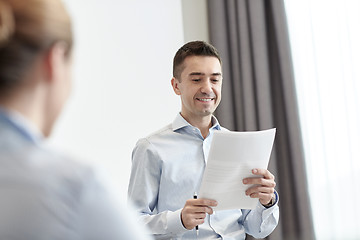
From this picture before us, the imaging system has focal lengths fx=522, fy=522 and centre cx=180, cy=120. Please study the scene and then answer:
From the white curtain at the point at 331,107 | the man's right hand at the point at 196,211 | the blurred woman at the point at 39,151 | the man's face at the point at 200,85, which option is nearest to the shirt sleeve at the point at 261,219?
the man's right hand at the point at 196,211

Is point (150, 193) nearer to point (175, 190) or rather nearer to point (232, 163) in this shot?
point (175, 190)

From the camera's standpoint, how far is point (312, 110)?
3.51m

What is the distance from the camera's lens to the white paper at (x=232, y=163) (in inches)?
75.5

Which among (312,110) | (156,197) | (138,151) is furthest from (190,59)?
(312,110)

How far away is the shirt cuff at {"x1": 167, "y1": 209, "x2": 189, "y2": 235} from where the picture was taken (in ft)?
6.70

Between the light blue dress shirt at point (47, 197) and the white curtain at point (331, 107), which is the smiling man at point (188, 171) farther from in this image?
the light blue dress shirt at point (47, 197)

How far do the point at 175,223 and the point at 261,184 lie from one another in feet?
1.21

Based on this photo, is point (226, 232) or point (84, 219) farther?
point (226, 232)

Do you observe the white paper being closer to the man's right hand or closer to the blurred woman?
the man's right hand

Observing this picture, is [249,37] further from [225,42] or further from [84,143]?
[84,143]

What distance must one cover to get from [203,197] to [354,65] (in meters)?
1.83

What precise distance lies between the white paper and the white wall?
2.81ft

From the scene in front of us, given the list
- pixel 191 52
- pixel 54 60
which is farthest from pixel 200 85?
pixel 54 60

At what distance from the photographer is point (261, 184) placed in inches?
79.5
